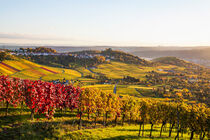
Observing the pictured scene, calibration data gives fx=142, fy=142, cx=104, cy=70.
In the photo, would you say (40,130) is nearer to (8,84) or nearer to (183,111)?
(8,84)

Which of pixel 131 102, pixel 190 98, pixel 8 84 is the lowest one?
pixel 190 98

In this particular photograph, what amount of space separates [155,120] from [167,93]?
555ft

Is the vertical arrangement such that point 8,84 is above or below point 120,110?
above

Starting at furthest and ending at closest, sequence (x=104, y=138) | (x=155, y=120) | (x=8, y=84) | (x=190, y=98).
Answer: (x=190, y=98) < (x=155, y=120) < (x=8, y=84) < (x=104, y=138)

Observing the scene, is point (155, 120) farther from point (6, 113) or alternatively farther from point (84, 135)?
point (6, 113)

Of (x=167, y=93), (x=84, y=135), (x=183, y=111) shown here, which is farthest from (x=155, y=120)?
(x=167, y=93)

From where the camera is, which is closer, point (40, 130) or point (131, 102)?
point (40, 130)

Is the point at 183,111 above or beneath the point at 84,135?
above

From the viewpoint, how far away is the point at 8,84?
42250 mm

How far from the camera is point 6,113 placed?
1622 inches

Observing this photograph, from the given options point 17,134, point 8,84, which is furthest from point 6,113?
point 17,134

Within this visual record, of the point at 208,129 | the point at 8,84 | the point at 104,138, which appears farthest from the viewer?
the point at 8,84

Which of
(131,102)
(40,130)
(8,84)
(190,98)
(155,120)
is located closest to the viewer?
(40,130)

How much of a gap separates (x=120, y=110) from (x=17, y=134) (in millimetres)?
40523
